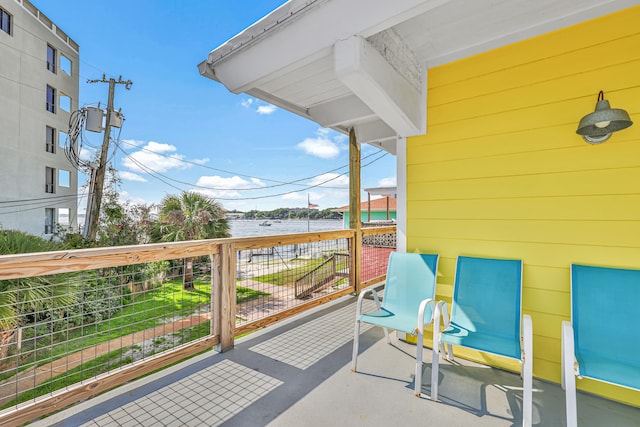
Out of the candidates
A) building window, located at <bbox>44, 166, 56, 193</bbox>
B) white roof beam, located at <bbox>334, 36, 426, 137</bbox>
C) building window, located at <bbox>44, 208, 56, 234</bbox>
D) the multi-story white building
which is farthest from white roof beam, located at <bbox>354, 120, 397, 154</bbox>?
building window, located at <bbox>44, 166, 56, 193</bbox>

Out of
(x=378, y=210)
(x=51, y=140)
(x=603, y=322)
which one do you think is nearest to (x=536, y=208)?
(x=603, y=322)

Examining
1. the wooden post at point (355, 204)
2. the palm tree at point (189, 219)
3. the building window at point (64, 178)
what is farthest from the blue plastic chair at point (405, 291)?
the building window at point (64, 178)

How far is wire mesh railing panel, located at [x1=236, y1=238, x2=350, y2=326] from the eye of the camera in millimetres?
3688

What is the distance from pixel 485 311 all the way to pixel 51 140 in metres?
17.7

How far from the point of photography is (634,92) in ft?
6.22

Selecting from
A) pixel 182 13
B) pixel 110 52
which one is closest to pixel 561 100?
pixel 182 13

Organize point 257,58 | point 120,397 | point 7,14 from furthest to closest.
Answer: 1. point 7,14
2. point 257,58
3. point 120,397

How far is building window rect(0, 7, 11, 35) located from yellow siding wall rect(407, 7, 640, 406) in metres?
16.6

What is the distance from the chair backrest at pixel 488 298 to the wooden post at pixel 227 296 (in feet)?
6.45

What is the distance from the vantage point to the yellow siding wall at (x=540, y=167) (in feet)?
6.32

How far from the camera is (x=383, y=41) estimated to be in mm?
2207

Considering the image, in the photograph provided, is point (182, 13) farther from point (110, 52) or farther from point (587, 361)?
point (110, 52)

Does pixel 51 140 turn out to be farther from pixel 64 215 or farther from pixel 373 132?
pixel 373 132

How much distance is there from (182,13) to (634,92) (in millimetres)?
9667
